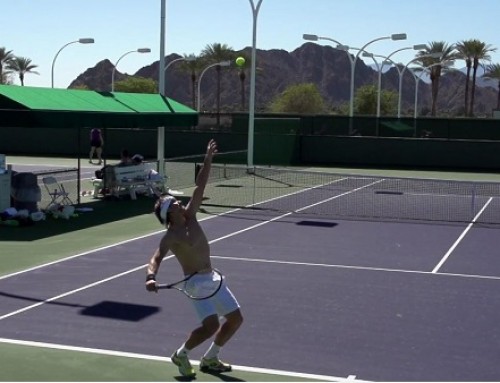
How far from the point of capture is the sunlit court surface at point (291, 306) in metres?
8.63

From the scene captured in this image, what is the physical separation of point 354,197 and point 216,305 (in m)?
16.7

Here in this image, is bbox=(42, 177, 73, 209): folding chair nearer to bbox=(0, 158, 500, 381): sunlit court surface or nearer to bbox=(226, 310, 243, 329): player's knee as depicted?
bbox=(0, 158, 500, 381): sunlit court surface

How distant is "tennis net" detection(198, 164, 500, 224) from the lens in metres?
20.9

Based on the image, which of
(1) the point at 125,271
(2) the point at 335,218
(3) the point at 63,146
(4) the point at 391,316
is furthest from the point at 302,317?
(3) the point at 63,146

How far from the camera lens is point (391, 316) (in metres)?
10.7

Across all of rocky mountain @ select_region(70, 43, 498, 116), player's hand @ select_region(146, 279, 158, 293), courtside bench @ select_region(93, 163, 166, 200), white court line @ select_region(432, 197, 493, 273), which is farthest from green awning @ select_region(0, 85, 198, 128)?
rocky mountain @ select_region(70, 43, 498, 116)

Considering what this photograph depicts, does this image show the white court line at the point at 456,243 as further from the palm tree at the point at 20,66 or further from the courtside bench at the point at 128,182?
the palm tree at the point at 20,66

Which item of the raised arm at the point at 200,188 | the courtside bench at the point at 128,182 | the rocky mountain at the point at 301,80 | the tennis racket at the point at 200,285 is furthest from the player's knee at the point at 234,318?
the rocky mountain at the point at 301,80

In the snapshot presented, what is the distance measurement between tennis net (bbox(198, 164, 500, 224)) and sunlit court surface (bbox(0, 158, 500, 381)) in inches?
45.0

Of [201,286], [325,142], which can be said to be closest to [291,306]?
[201,286]

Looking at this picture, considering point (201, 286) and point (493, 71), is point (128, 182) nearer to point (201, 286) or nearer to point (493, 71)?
point (201, 286)

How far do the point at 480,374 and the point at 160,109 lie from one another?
17.1 m

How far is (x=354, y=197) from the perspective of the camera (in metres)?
24.4

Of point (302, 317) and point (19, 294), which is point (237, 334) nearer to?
point (302, 317)
